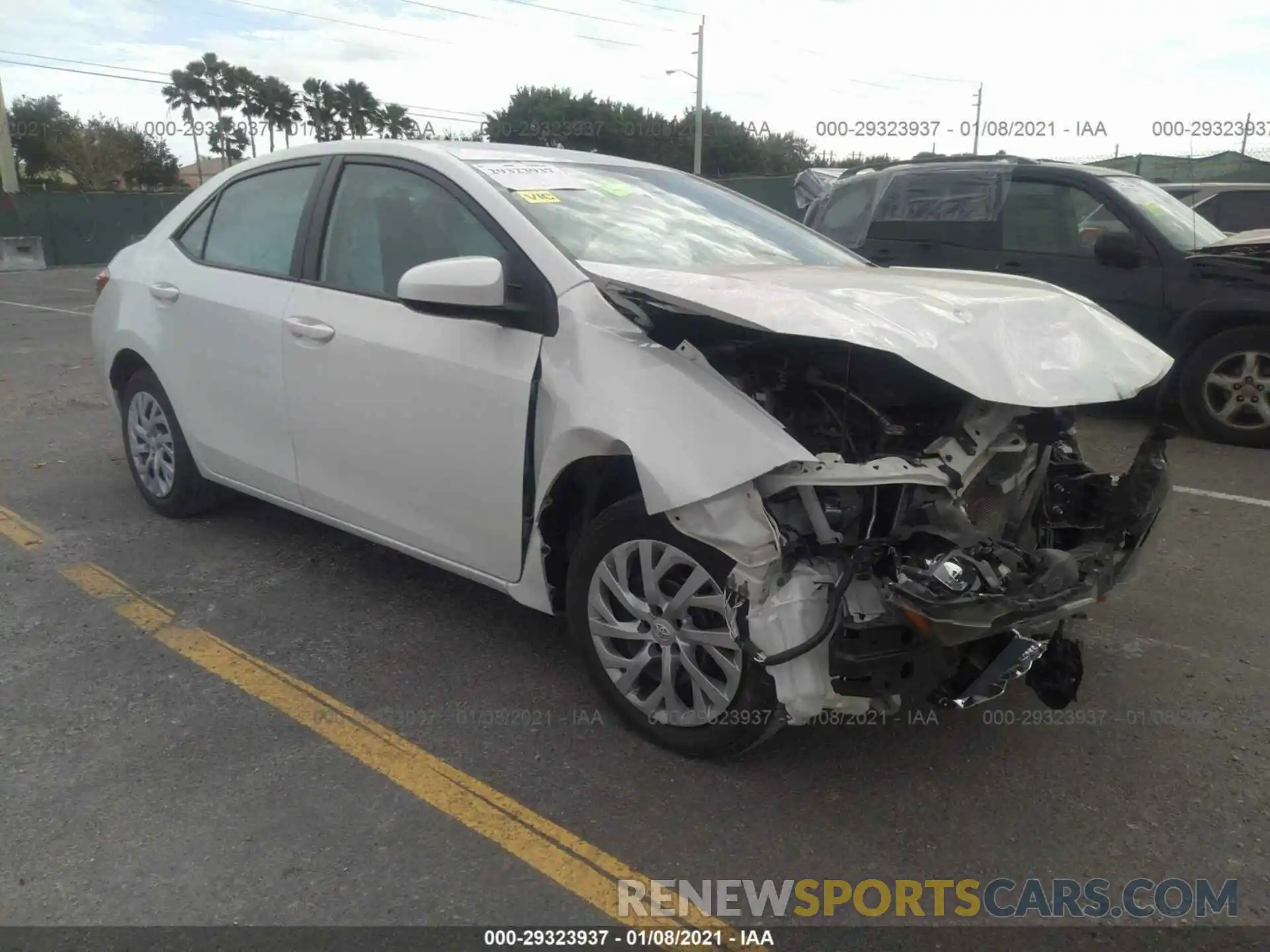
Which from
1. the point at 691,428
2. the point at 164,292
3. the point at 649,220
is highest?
the point at 649,220

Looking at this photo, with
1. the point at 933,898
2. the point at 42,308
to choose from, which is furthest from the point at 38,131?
the point at 933,898

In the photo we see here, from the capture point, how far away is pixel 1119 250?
6.79 meters

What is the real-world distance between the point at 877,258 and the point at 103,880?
22.7ft

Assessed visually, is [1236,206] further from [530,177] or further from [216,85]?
[216,85]

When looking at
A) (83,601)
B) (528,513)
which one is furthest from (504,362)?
(83,601)

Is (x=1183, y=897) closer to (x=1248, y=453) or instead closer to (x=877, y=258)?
(x=1248, y=453)

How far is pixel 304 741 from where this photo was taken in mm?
3086

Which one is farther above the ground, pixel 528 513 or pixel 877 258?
pixel 877 258

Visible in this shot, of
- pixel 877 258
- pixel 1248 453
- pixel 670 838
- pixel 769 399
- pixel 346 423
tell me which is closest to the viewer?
pixel 670 838

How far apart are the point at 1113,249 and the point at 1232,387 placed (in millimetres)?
1151

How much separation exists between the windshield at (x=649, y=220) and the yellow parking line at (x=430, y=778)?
5.23ft

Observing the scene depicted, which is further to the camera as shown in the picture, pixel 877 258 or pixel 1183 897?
pixel 877 258

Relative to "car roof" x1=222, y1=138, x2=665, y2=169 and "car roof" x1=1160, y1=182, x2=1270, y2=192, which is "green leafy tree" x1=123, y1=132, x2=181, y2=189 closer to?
"car roof" x1=1160, y1=182, x2=1270, y2=192

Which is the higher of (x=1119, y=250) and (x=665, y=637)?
(x=1119, y=250)
